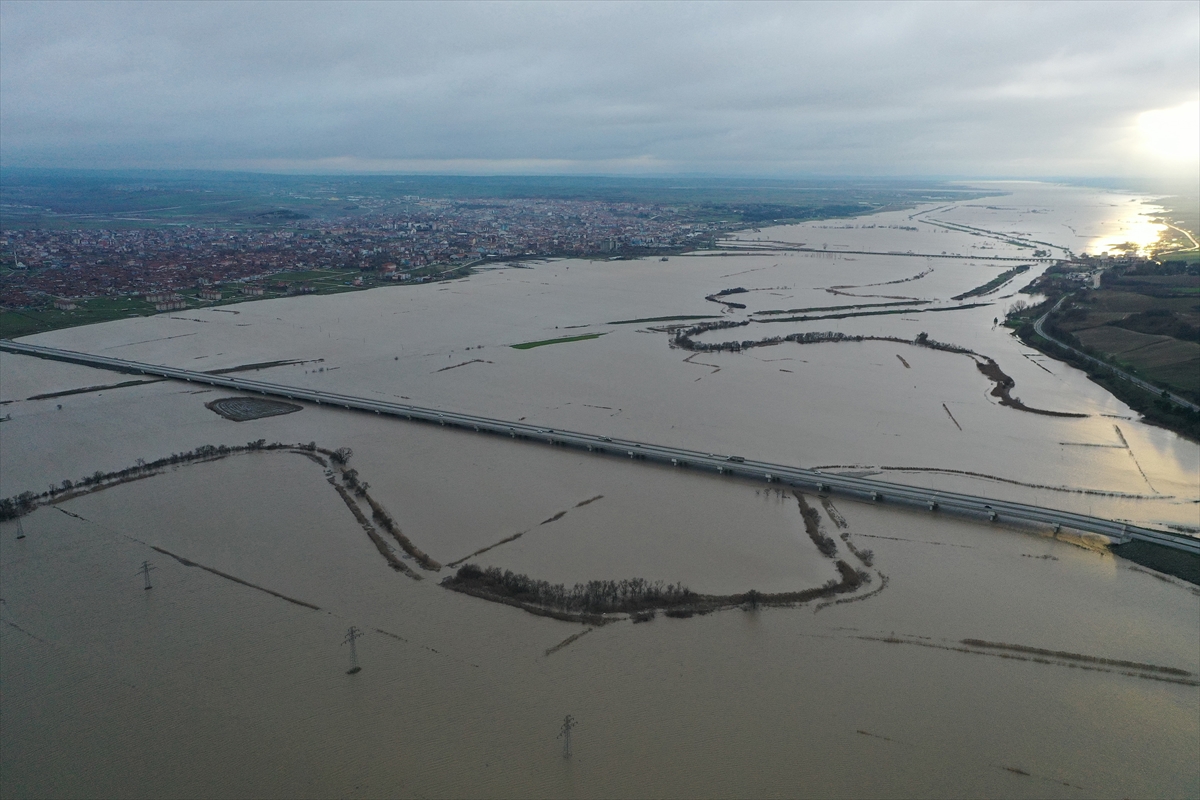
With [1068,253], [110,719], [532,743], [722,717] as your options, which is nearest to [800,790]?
[722,717]

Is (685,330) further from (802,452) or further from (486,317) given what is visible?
(802,452)

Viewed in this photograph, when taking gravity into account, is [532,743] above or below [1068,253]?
Result: below

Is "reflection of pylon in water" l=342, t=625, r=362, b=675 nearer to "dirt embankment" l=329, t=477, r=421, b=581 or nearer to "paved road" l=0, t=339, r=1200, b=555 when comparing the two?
"dirt embankment" l=329, t=477, r=421, b=581

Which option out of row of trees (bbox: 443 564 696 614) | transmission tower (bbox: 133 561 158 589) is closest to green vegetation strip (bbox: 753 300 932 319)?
row of trees (bbox: 443 564 696 614)

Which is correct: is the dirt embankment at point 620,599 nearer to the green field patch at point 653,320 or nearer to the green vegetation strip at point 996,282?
the green field patch at point 653,320

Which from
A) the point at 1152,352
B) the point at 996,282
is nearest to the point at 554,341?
the point at 1152,352

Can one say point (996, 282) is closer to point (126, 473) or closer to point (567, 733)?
point (567, 733)

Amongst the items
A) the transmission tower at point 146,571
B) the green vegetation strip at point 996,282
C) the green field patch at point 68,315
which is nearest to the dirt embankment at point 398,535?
the transmission tower at point 146,571
